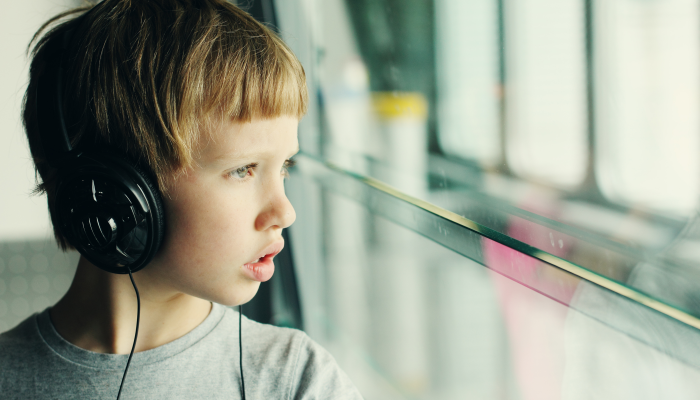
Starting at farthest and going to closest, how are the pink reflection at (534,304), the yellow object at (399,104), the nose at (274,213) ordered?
1. the yellow object at (399,104)
2. the nose at (274,213)
3. the pink reflection at (534,304)

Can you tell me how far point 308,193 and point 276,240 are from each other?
82cm

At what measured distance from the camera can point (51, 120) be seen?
562 mm

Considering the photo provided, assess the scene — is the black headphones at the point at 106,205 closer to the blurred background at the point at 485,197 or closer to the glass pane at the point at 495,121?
the blurred background at the point at 485,197

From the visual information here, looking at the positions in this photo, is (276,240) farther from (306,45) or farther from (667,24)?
(306,45)

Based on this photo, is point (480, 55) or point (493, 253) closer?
point (493, 253)

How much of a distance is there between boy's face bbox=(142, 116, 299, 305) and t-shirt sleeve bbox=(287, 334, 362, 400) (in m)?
0.15

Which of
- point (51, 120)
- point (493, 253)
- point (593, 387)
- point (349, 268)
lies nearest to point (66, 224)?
point (51, 120)

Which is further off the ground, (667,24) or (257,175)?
(667,24)

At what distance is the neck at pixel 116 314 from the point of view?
2.14 feet

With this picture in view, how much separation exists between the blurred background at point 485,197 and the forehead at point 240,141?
0.24 meters

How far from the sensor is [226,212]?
57cm

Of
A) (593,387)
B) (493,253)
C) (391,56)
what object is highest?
(391,56)

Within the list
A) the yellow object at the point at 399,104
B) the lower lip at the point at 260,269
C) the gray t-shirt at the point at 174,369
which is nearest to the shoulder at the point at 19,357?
the gray t-shirt at the point at 174,369

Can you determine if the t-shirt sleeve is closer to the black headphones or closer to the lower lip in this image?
the lower lip
